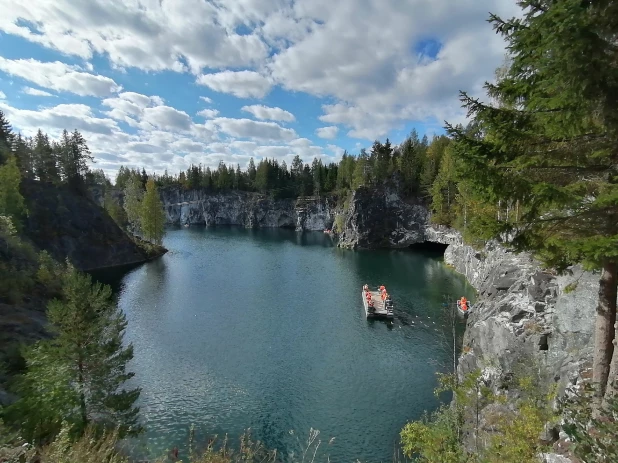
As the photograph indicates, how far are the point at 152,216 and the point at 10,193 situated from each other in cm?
2750

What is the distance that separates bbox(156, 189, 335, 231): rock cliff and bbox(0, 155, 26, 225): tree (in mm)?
83170

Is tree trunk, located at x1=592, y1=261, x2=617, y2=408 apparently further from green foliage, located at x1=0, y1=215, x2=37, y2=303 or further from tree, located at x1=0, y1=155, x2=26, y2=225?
tree, located at x1=0, y1=155, x2=26, y2=225

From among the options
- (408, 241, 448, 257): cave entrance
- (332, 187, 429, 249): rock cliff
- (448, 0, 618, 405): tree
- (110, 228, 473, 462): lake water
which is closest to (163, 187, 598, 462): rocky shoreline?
(448, 0, 618, 405): tree

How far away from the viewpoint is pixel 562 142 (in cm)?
670

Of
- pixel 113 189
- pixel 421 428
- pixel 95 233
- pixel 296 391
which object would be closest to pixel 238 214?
pixel 113 189

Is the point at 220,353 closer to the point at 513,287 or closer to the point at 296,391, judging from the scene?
the point at 296,391

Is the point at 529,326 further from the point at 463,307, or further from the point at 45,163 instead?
the point at 45,163

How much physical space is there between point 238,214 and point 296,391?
118m

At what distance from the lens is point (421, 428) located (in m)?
12.8

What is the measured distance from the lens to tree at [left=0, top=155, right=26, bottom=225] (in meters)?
41.1

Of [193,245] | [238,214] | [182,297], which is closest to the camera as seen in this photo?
[182,297]

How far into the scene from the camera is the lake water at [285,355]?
18.6 m

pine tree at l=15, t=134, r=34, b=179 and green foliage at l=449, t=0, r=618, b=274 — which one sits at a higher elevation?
pine tree at l=15, t=134, r=34, b=179

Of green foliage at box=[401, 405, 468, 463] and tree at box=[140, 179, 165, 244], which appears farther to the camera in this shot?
tree at box=[140, 179, 165, 244]
